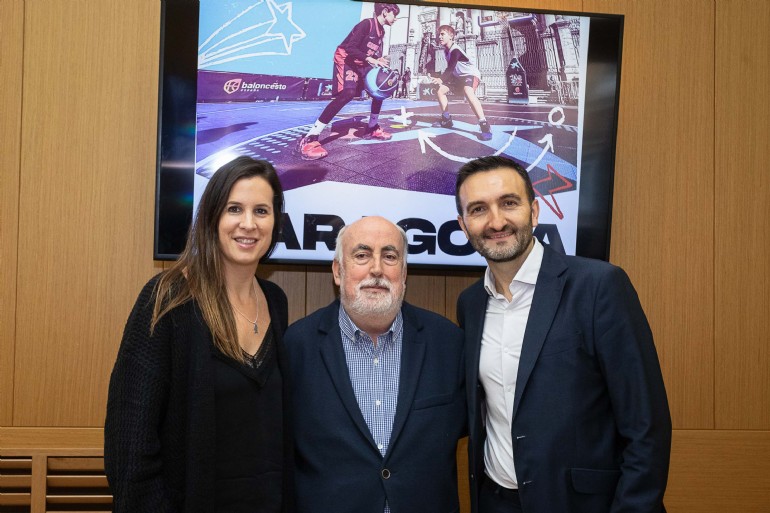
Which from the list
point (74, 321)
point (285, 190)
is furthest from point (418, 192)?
point (74, 321)

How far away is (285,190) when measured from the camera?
8.61ft

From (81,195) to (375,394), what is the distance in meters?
A: 1.52

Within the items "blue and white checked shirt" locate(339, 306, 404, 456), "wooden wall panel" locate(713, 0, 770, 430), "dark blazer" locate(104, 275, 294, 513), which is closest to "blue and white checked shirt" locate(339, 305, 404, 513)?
"blue and white checked shirt" locate(339, 306, 404, 456)

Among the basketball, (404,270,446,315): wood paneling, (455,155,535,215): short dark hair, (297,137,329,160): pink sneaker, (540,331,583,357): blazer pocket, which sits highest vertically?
the basketball

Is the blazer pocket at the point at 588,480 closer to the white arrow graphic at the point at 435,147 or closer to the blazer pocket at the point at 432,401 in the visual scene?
the blazer pocket at the point at 432,401

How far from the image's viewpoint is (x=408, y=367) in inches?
80.7

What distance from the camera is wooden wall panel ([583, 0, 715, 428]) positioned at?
116 inches

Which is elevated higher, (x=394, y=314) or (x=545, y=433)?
(x=394, y=314)

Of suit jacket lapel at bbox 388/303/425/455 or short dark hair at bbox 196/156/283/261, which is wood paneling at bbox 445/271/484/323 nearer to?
suit jacket lapel at bbox 388/303/425/455

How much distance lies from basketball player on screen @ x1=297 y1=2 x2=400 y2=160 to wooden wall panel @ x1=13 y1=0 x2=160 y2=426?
0.69 meters

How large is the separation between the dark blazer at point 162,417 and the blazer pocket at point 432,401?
63cm

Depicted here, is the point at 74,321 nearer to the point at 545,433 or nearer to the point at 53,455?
the point at 53,455

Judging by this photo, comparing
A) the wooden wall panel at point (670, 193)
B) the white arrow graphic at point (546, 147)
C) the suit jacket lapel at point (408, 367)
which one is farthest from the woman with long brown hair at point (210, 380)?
the wooden wall panel at point (670, 193)

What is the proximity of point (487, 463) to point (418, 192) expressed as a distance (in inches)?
44.9
